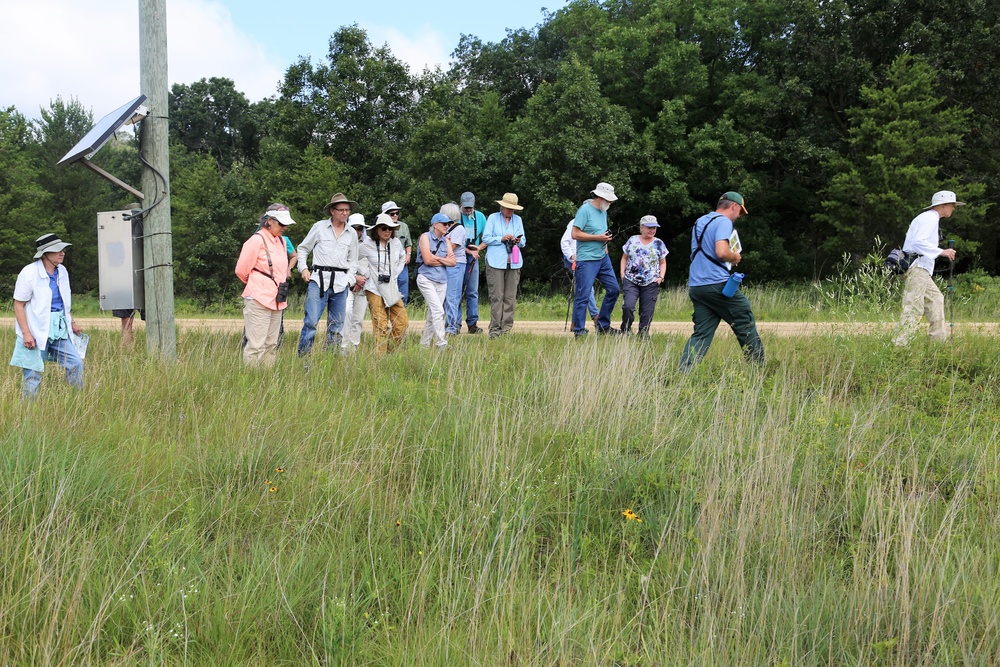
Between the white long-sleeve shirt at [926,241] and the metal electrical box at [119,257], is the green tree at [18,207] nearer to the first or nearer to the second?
the metal electrical box at [119,257]

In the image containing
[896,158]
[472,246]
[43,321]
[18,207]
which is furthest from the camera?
[18,207]

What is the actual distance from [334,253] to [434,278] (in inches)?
53.2

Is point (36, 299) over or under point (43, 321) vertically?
over

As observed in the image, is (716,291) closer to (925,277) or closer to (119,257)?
(925,277)

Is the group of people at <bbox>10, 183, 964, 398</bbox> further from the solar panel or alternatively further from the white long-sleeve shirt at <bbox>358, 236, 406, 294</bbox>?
the solar panel

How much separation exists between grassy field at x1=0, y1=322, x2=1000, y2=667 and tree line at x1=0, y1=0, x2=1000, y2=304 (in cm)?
2337

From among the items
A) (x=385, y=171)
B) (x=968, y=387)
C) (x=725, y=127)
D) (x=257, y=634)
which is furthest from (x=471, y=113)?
(x=257, y=634)

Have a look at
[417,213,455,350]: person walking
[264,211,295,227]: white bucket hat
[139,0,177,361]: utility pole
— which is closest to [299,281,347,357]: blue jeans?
[417,213,455,350]: person walking

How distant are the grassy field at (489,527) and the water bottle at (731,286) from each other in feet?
4.57

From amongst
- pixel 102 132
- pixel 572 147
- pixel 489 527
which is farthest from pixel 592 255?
pixel 572 147

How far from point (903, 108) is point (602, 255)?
20.9 meters

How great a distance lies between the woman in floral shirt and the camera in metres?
10.0

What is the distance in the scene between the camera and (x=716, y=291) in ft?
24.3

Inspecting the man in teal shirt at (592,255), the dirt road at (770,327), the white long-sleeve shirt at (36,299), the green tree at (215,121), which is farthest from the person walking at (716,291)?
the green tree at (215,121)
